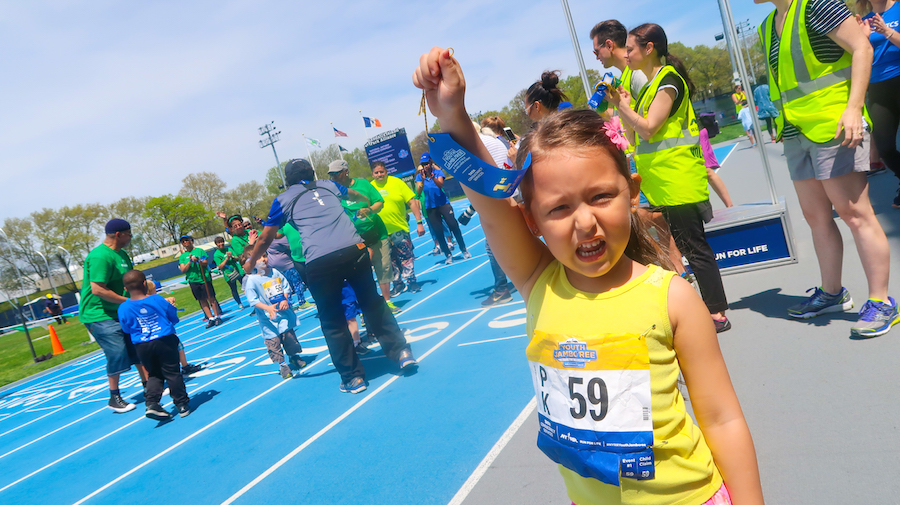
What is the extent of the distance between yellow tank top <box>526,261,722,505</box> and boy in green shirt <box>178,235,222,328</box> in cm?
1230

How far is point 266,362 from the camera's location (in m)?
7.54

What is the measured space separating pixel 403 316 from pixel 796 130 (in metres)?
5.71

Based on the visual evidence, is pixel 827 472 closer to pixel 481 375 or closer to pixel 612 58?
pixel 481 375

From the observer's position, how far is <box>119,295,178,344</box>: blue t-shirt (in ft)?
19.0

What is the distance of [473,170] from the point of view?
118cm

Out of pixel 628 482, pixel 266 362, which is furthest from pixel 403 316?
pixel 628 482

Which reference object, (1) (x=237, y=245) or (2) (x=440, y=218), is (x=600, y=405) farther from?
(1) (x=237, y=245)

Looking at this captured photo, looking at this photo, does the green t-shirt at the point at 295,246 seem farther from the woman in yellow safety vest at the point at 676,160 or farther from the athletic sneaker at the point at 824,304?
the athletic sneaker at the point at 824,304

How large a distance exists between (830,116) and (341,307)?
4.07 meters

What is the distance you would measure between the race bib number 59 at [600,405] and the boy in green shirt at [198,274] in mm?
12271

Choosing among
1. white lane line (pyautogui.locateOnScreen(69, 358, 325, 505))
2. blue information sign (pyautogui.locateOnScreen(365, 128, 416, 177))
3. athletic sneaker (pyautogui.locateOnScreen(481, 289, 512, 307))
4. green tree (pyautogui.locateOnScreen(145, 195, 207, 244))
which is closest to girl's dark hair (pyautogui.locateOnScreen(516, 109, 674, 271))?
white lane line (pyautogui.locateOnScreen(69, 358, 325, 505))

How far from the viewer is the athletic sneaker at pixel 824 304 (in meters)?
3.43

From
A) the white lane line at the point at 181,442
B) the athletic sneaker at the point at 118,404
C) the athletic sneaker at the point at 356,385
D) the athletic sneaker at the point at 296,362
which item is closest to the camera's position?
the white lane line at the point at 181,442

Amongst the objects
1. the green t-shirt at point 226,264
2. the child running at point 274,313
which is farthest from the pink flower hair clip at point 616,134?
the green t-shirt at point 226,264
